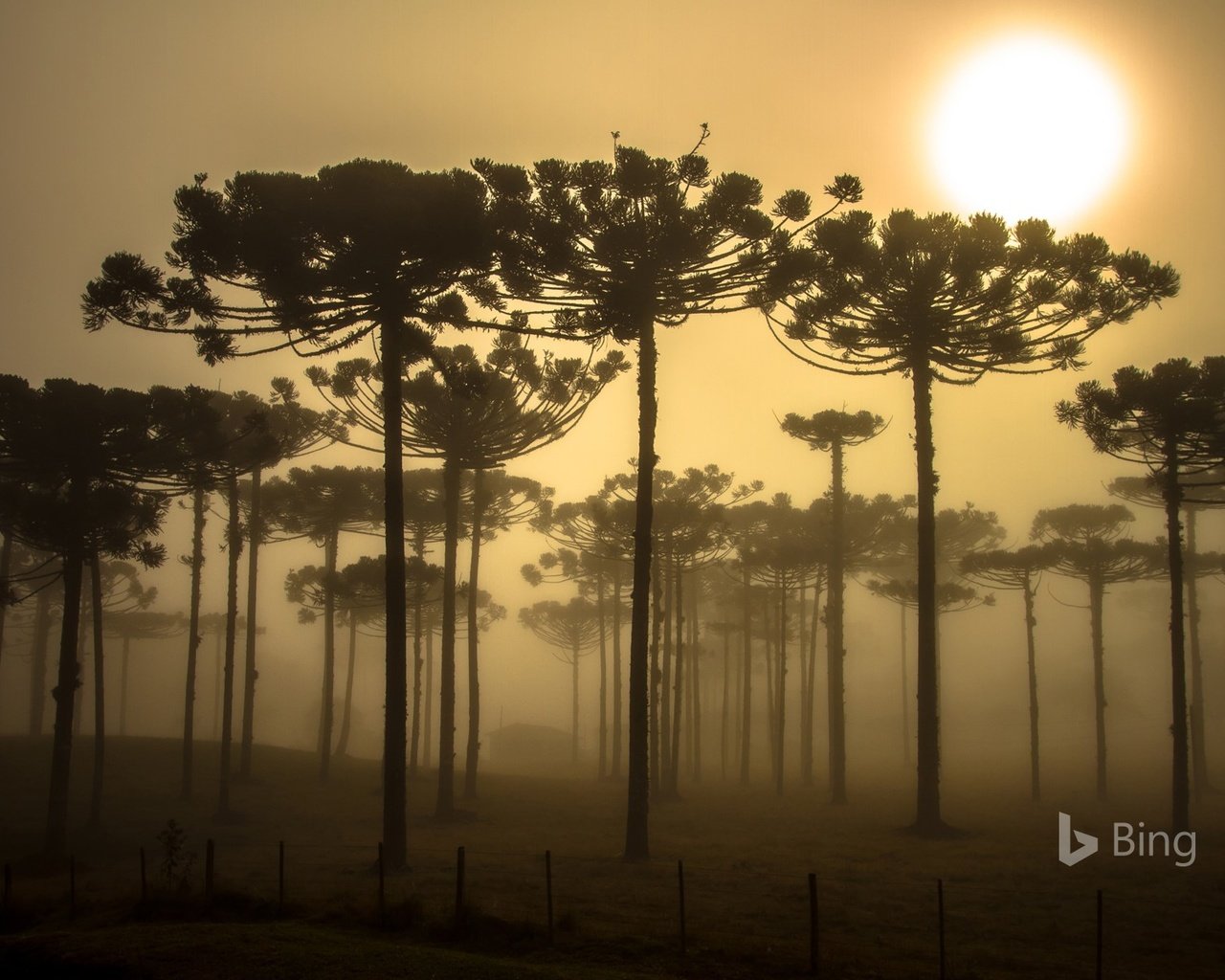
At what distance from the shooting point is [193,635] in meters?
30.8

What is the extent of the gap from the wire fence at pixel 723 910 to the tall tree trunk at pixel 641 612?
848 mm

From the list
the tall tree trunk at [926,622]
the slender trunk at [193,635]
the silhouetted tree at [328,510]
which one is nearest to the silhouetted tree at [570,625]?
the silhouetted tree at [328,510]

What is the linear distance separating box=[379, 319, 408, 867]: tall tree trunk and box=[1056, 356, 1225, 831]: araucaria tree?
15804 mm

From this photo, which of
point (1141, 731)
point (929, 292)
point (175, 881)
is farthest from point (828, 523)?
point (1141, 731)

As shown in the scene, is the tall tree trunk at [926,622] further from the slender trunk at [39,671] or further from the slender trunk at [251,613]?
the slender trunk at [39,671]

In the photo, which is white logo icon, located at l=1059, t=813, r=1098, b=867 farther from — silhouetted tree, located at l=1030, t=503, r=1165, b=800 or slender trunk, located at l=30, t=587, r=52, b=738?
slender trunk, located at l=30, t=587, r=52, b=738

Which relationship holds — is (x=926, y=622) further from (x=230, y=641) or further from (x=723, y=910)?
(x=230, y=641)

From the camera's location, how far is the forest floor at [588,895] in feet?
39.9

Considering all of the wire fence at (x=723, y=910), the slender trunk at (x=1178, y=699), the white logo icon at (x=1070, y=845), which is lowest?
the white logo icon at (x=1070, y=845)

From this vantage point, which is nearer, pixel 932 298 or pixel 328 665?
pixel 932 298

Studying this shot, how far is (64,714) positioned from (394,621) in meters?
9.75

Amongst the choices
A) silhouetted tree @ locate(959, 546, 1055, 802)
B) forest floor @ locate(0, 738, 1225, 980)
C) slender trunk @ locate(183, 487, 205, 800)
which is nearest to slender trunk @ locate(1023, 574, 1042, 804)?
silhouetted tree @ locate(959, 546, 1055, 802)

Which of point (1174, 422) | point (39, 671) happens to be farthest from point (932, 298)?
point (39, 671)

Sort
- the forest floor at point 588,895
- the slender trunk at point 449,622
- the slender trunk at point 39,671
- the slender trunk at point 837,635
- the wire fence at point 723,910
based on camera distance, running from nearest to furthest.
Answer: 1. the forest floor at point 588,895
2. the wire fence at point 723,910
3. the slender trunk at point 449,622
4. the slender trunk at point 837,635
5. the slender trunk at point 39,671
